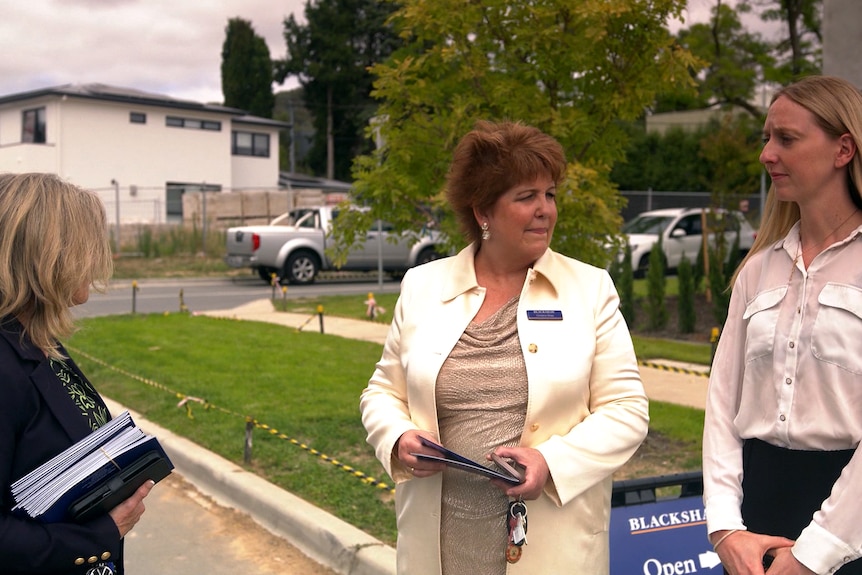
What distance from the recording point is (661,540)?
3826 mm

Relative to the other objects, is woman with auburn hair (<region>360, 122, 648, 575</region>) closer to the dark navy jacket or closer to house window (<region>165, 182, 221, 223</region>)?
the dark navy jacket

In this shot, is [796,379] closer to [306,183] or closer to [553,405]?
[553,405]

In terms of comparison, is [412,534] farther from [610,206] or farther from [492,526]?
[610,206]

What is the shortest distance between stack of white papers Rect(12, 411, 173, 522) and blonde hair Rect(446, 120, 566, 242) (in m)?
1.27

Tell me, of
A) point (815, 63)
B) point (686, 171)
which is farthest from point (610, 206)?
point (686, 171)

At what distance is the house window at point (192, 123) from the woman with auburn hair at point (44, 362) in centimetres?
3815

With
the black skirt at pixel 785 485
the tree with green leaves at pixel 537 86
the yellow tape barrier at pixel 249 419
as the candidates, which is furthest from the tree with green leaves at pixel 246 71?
the black skirt at pixel 785 485

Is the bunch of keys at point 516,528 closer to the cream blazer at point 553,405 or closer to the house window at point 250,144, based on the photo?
the cream blazer at point 553,405

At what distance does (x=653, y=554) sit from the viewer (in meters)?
3.79

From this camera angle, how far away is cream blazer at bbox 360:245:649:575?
2732mm

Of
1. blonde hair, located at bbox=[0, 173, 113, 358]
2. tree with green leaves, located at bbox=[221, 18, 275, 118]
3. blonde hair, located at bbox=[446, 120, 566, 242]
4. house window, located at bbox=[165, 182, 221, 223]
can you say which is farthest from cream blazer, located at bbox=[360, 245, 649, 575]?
tree with green leaves, located at bbox=[221, 18, 275, 118]

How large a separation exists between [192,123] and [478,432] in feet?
128

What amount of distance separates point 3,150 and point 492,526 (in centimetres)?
3912

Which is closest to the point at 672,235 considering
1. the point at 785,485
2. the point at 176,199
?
the point at 785,485
